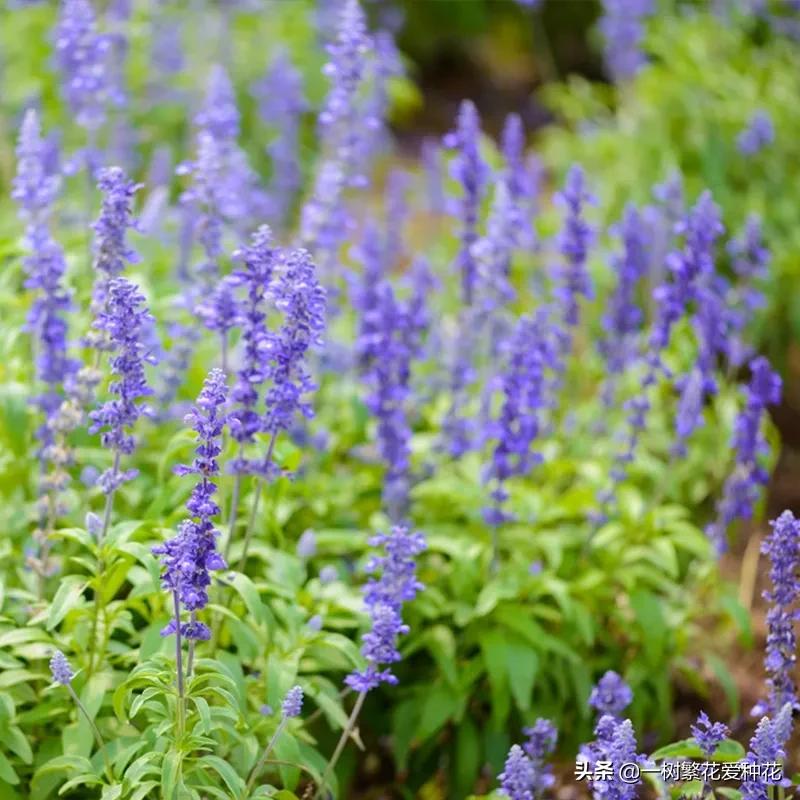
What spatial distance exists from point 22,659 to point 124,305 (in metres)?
1.68

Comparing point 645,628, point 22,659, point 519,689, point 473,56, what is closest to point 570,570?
point 645,628

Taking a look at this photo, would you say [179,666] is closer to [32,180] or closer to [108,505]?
[108,505]

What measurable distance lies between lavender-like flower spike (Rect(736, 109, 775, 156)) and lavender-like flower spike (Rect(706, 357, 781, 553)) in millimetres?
3404

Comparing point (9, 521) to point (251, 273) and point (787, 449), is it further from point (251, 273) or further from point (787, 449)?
point (787, 449)

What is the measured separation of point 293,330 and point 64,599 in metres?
1.09

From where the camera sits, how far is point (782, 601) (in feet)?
13.1

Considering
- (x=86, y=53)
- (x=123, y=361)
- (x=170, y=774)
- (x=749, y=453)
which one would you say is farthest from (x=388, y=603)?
(x=86, y=53)

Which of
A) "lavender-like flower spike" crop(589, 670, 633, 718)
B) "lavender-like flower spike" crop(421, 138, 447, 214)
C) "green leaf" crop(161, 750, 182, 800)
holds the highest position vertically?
"green leaf" crop(161, 750, 182, 800)

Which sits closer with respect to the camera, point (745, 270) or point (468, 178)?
point (468, 178)

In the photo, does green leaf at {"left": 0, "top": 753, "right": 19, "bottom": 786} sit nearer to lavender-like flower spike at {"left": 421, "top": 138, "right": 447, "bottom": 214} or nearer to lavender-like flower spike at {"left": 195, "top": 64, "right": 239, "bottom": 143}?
lavender-like flower spike at {"left": 195, "top": 64, "right": 239, "bottom": 143}

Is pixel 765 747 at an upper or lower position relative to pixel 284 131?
upper

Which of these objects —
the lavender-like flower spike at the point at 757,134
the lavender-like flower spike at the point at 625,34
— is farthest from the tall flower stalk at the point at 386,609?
the lavender-like flower spike at the point at 625,34

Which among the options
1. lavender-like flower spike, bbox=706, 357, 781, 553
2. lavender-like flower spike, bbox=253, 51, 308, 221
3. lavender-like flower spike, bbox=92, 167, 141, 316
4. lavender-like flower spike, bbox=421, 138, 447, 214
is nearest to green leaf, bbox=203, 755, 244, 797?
lavender-like flower spike, bbox=92, 167, 141, 316

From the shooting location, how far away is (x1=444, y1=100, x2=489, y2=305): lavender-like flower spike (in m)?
5.70
